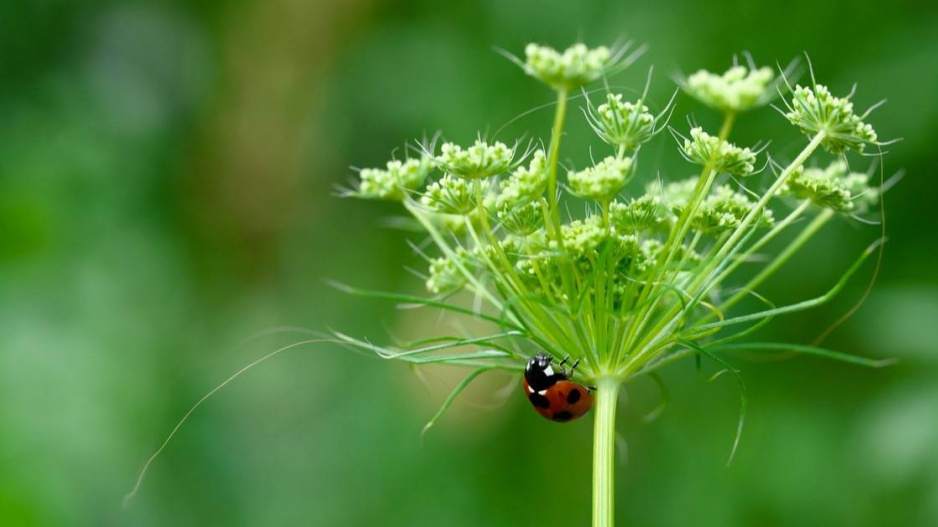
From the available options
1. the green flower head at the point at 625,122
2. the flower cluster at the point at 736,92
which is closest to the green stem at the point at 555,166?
the green flower head at the point at 625,122

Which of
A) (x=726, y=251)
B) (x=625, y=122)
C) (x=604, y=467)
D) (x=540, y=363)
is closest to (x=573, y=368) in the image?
(x=540, y=363)

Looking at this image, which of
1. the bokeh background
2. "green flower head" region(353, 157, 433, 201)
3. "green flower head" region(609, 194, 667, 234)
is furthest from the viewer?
the bokeh background

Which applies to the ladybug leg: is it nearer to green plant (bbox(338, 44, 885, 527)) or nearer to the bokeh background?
green plant (bbox(338, 44, 885, 527))

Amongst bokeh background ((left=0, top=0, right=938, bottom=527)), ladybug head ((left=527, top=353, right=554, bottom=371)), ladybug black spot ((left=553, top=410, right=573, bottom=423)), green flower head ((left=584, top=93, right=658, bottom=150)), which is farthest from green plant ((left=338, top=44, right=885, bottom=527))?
bokeh background ((left=0, top=0, right=938, bottom=527))

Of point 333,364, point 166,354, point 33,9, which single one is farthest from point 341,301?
point 33,9

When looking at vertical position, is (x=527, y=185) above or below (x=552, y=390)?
above

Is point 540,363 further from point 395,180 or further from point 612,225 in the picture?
point 395,180
